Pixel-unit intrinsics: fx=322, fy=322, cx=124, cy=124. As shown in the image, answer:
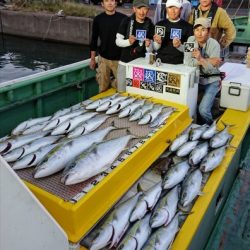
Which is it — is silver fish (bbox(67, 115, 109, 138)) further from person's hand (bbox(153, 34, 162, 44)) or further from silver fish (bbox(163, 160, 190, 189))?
person's hand (bbox(153, 34, 162, 44))

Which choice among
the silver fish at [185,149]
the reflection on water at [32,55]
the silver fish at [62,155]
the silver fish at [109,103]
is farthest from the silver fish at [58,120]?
the reflection on water at [32,55]

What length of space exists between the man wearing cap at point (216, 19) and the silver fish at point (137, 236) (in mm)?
4197

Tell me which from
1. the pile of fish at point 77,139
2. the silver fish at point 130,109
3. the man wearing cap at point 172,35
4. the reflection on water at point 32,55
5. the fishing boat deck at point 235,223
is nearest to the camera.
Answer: the pile of fish at point 77,139

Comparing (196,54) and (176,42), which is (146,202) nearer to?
(196,54)

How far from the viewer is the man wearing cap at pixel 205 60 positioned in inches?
179

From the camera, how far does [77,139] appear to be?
10.2 feet

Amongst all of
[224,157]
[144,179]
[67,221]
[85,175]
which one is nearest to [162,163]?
[144,179]

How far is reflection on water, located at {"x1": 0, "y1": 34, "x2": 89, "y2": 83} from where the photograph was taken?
16438mm

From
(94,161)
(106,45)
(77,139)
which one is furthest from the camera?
(106,45)

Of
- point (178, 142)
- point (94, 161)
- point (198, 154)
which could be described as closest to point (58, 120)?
point (94, 161)

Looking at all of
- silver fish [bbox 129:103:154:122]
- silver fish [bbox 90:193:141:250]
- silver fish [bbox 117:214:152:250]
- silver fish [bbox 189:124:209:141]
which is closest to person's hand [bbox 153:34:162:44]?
silver fish [bbox 129:103:154:122]

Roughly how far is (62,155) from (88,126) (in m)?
0.87

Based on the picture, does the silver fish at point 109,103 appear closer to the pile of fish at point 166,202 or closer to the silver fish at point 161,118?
the silver fish at point 161,118

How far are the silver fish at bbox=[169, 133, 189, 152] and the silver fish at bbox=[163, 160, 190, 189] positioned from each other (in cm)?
27
